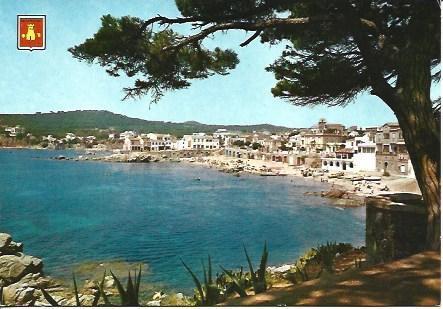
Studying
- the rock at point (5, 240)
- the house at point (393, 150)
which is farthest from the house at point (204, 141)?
the rock at point (5, 240)

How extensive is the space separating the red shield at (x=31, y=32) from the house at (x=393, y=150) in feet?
8.53

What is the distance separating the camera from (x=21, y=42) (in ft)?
9.56

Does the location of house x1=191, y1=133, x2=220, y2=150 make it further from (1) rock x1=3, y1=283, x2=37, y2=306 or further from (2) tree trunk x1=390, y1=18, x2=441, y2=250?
(1) rock x1=3, y1=283, x2=37, y2=306

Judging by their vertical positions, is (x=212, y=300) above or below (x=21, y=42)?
below

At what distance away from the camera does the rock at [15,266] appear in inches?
123

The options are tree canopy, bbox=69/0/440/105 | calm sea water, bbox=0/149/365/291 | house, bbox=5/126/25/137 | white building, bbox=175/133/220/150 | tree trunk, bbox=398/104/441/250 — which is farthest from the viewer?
white building, bbox=175/133/220/150

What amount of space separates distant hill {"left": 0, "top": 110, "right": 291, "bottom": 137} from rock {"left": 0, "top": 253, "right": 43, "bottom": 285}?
3.30 feet

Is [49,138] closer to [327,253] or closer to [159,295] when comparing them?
[159,295]

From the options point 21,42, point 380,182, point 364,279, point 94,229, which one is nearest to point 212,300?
point 364,279

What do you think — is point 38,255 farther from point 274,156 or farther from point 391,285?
point 391,285

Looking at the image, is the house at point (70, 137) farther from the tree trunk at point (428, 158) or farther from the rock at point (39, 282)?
the tree trunk at point (428, 158)

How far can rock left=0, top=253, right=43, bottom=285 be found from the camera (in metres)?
3.11

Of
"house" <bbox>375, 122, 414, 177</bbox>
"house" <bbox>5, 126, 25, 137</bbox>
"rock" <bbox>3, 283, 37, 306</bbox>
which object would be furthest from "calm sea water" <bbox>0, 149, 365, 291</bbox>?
"house" <bbox>375, 122, 414, 177</bbox>

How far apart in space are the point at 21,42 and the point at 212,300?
2177mm
